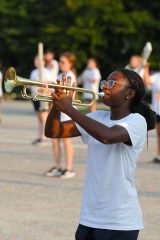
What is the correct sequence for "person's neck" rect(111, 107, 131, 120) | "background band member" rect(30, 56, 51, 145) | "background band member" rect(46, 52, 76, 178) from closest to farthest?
"person's neck" rect(111, 107, 131, 120)
"background band member" rect(46, 52, 76, 178)
"background band member" rect(30, 56, 51, 145)

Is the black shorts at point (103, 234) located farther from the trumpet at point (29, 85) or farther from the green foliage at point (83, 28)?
the green foliage at point (83, 28)

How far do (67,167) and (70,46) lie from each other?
127 feet

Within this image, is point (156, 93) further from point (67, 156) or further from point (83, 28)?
point (83, 28)

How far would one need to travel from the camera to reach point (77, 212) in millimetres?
8164

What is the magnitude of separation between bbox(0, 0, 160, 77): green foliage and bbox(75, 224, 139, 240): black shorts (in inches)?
1620

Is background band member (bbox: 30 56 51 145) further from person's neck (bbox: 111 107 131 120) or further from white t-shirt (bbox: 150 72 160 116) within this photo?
person's neck (bbox: 111 107 131 120)

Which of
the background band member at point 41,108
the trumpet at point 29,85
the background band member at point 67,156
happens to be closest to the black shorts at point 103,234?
the trumpet at point 29,85

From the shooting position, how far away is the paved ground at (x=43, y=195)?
729 cm

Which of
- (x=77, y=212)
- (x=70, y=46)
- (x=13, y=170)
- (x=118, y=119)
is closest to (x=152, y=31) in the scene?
(x=70, y=46)

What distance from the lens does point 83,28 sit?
48062 millimetres

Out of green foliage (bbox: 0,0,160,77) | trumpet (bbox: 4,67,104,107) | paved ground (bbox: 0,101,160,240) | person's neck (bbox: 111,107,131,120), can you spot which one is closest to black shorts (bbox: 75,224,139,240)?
person's neck (bbox: 111,107,131,120)

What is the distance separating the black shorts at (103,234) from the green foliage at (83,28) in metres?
41.1

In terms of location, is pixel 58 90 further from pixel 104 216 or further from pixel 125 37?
pixel 125 37

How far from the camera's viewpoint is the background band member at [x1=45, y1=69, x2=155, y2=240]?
451 cm
